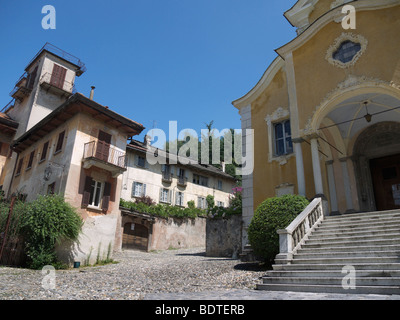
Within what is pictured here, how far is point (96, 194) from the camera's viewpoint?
17.1m

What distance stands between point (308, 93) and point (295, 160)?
2.96m

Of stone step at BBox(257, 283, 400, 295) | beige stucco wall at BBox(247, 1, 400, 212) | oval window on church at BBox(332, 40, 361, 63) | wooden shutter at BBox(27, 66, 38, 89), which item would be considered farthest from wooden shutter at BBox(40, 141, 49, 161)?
oval window on church at BBox(332, 40, 361, 63)

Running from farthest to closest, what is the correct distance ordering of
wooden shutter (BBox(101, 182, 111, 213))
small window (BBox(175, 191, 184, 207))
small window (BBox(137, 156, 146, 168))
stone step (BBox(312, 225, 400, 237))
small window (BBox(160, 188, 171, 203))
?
small window (BBox(175, 191, 184, 207))
small window (BBox(160, 188, 171, 203))
small window (BBox(137, 156, 146, 168))
wooden shutter (BBox(101, 182, 111, 213))
stone step (BBox(312, 225, 400, 237))

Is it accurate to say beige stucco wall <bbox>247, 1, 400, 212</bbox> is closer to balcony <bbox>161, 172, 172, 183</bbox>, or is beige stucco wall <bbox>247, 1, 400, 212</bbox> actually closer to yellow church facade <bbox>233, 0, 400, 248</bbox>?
yellow church facade <bbox>233, 0, 400, 248</bbox>

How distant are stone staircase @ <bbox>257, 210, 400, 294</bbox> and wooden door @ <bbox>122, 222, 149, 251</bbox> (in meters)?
18.4

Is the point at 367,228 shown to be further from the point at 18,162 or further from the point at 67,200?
the point at 18,162

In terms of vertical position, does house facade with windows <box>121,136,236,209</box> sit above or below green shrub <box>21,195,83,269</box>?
above

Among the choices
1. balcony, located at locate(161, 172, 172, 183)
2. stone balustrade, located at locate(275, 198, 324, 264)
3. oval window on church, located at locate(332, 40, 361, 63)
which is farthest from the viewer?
balcony, located at locate(161, 172, 172, 183)

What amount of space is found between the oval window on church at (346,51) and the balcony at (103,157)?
1229 cm

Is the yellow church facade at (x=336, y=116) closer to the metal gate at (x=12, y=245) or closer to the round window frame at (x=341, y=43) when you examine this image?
the round window frame at (x=341, y=43)

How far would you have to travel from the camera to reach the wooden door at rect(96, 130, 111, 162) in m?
17.5

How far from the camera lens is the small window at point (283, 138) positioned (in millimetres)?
14430

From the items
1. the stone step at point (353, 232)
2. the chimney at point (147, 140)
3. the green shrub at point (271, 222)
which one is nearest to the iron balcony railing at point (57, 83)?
the chimney at point (147, 140)

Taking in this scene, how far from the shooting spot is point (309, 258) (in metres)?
7.70
